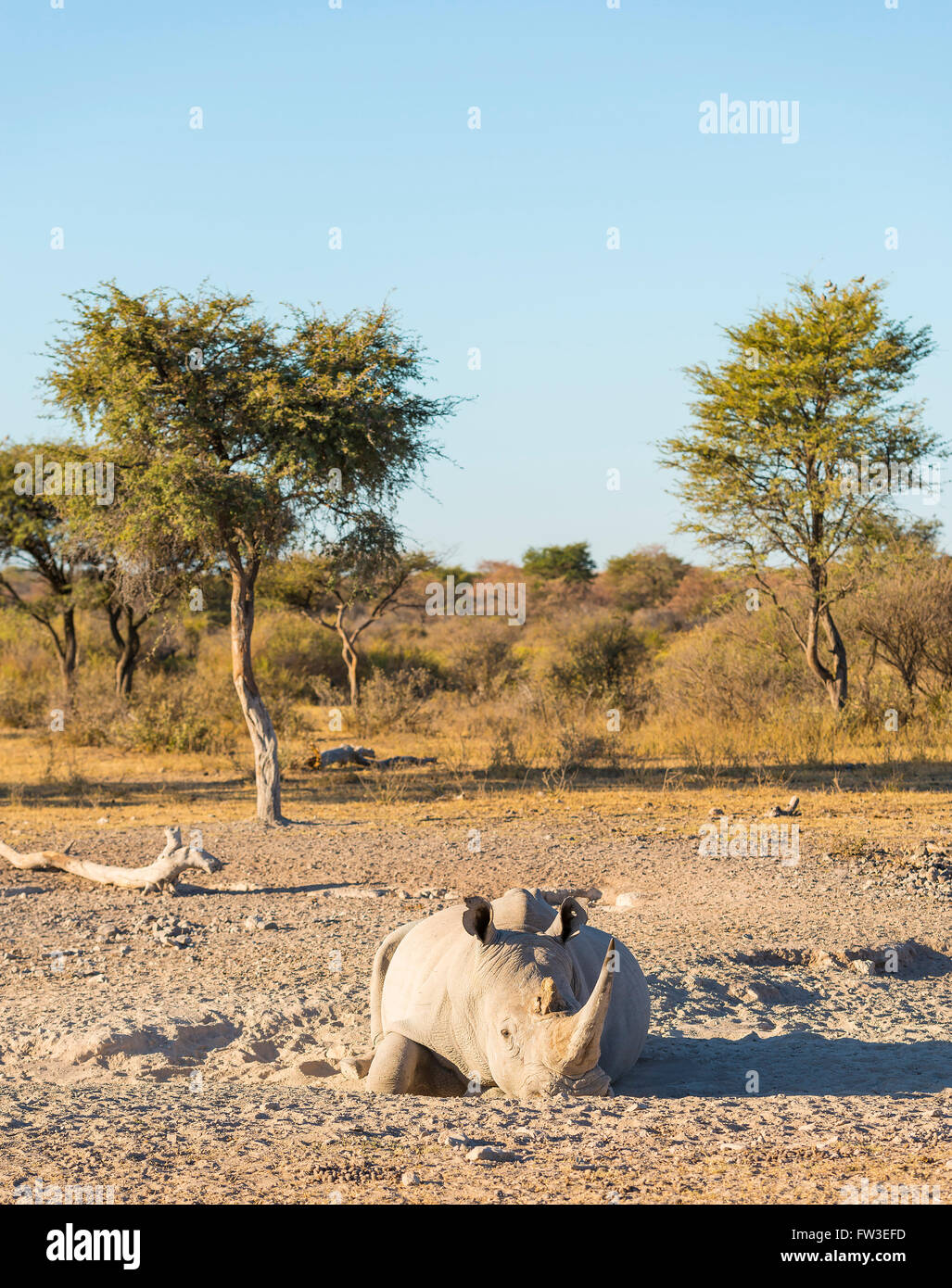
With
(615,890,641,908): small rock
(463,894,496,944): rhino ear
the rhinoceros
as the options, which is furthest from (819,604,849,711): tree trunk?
(463,894,496,944): rhino ear

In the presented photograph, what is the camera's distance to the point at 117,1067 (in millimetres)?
5203

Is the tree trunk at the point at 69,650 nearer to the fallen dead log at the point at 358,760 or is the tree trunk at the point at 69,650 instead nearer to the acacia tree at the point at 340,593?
the acacia tree at the point at 340,593

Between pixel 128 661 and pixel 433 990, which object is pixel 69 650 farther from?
pixel 433 990

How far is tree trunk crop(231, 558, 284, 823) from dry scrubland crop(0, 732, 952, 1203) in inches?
13.9

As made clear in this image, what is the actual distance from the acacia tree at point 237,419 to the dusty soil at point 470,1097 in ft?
9.83

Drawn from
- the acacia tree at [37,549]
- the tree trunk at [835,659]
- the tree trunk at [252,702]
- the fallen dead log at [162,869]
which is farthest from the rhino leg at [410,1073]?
the acacia tree at [37,549]

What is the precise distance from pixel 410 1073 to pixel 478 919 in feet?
2.40

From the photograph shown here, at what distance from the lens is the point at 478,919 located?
176 inches

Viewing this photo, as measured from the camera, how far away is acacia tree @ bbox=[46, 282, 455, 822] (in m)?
12.1

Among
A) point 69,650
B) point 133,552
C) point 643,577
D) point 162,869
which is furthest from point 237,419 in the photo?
point 643,577

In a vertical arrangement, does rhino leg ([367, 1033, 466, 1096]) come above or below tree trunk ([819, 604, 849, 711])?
below

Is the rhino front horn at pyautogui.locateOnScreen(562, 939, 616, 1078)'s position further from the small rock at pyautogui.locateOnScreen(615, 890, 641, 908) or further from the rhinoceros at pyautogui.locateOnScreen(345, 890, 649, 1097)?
the small rock at pyautogui.locateOnScreen(615, 890, 641, 908)

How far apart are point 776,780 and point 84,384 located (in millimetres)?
9502

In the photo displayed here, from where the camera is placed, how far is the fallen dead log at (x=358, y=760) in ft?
57.8
